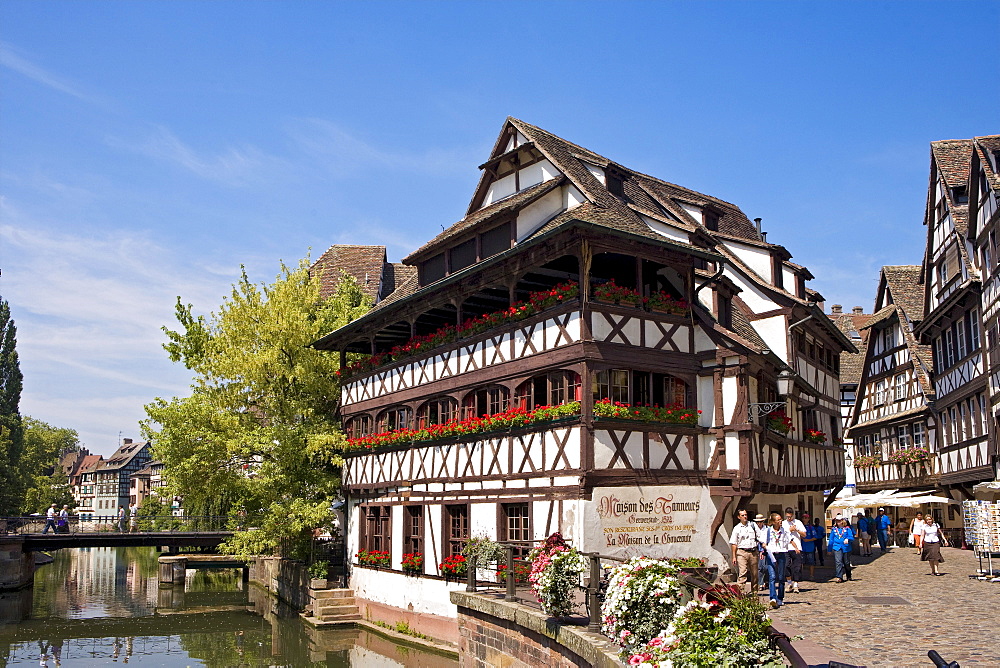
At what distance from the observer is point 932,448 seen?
121 feet

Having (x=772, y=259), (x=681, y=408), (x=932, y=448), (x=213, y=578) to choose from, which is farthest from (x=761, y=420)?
(x=213, y=578)

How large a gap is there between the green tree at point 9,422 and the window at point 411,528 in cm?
4133

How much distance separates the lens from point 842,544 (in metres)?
19.8

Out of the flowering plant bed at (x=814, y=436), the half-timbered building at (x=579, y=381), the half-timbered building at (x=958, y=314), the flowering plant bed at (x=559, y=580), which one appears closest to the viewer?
the flowering plant bed at (x=559, y=580)

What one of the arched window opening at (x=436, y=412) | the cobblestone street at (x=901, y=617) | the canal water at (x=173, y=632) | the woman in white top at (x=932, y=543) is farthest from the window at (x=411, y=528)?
the woman in white top at (x=932, y=543)

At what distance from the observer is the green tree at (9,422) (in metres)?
56.8

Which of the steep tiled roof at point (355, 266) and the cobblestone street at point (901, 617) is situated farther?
the steep tiled roof at point (355, 266)

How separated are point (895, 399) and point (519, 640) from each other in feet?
102

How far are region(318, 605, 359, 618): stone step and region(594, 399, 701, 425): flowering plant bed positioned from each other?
40.3ft

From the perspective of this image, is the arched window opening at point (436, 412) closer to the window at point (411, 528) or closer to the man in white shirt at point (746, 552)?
the window at point (411, 528)

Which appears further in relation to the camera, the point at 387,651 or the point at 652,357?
the point at 387,651

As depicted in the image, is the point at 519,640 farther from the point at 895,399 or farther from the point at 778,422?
the point at 895,399

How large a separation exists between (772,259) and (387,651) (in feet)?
49.0

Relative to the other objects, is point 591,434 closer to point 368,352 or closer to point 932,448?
point 368,352
